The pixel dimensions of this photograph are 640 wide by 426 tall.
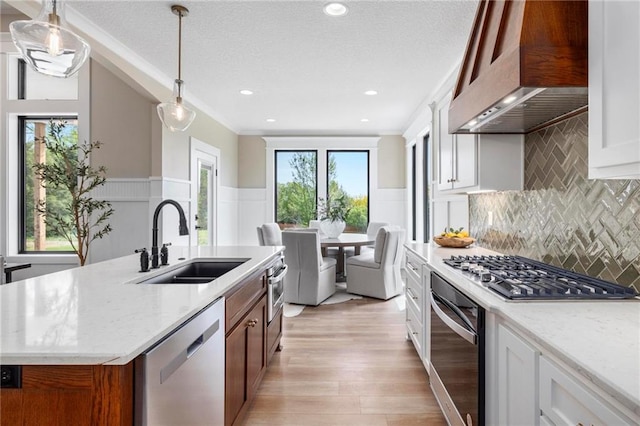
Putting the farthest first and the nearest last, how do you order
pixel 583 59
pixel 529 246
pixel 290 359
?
pixel 290 359 < pixel 529 246 < pixel 583 59

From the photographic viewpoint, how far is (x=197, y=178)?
5.22 meters

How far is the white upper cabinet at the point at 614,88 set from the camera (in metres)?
1.07

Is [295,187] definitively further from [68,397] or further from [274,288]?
[68,397]

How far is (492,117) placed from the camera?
6.57 ft

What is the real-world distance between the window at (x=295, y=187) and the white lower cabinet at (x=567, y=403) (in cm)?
623

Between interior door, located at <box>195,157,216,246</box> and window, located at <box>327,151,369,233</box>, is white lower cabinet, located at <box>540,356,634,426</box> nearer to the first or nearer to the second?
interior door, located at <box>195,157,216,246</box>

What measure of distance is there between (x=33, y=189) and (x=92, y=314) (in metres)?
4.28

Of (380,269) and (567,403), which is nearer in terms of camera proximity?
(567,403)

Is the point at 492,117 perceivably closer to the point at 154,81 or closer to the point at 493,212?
the point at 493,212

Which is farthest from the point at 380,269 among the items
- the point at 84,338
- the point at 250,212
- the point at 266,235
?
the point at 84,338

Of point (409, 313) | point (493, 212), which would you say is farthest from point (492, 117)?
point (409, 313)

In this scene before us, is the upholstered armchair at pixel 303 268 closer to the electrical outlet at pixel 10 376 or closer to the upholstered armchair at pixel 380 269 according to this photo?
the upholstered armchair at pixel 380 269

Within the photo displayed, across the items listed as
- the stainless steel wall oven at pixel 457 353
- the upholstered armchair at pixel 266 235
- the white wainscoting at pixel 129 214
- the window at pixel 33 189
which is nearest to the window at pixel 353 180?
the upholstered armchair at pixel 266 235

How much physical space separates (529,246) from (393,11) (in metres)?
1.91
